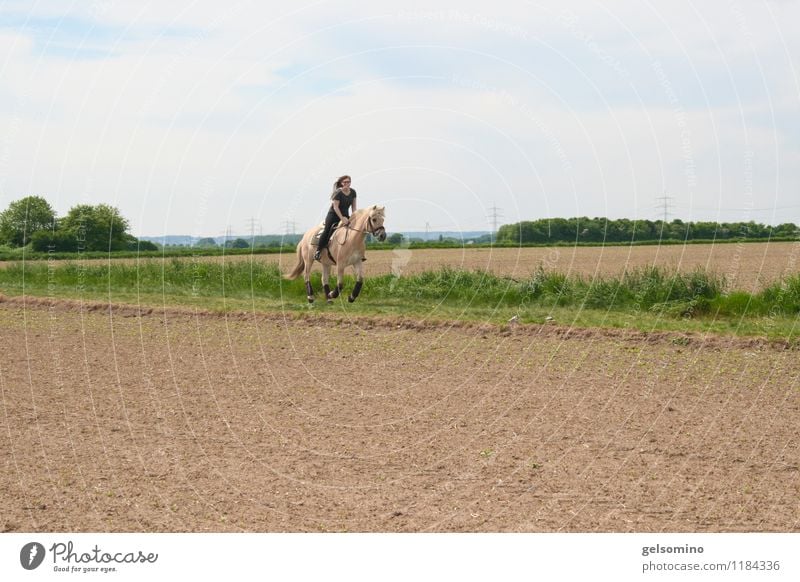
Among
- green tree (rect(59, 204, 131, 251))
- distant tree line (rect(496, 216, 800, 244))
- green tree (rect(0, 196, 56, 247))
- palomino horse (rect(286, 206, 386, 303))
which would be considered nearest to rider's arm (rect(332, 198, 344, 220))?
palomino horse (rect(286, 206, 386, 303))

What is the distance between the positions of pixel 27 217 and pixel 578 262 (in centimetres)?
2344

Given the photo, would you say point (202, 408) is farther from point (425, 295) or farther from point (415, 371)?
point (425, 295)

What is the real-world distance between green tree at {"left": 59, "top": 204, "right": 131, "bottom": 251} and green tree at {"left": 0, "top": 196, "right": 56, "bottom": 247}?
2.06ft

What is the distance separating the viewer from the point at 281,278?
2459cm

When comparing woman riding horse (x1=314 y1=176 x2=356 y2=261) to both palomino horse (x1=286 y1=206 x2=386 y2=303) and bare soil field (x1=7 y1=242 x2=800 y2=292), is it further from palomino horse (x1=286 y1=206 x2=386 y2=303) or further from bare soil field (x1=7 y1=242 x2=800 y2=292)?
bare soil field (x1=7 y1=242 x2=800 y2=292)

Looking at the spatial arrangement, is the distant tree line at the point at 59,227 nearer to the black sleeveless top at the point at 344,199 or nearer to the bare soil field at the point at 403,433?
the bare soil field at the point at 403,433

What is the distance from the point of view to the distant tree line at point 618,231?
44188mm

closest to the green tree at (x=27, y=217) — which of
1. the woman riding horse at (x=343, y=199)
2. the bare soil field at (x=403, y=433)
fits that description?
the bare soil field at (x=403, y=433)

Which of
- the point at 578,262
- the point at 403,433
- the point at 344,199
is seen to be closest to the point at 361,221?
the point at 344,199

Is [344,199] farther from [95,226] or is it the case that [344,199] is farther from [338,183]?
[95,226]

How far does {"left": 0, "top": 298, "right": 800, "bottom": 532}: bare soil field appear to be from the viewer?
8570 millimetres

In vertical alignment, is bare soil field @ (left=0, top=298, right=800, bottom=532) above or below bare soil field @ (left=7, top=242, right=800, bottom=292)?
below

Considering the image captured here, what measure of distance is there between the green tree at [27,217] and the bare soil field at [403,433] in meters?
12.7
